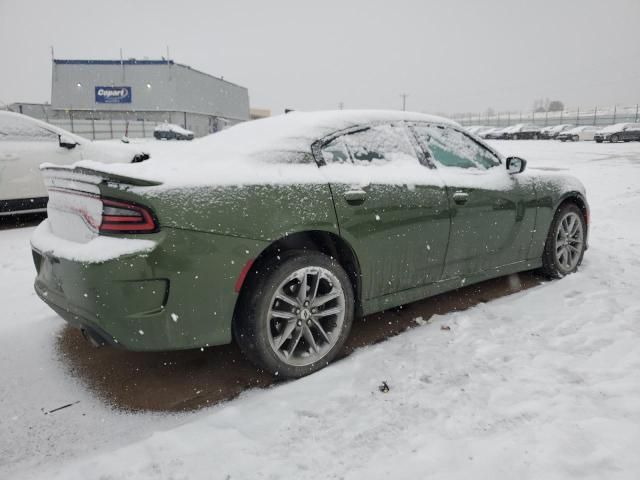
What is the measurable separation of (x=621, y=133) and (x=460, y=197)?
35.2m

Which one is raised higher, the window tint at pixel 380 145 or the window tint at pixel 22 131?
the window tint at pixel 22 131

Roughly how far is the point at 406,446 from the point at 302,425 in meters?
0.49

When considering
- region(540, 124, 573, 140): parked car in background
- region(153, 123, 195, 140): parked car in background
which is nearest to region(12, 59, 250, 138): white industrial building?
region(153, 123, 195, 140): parked car in background

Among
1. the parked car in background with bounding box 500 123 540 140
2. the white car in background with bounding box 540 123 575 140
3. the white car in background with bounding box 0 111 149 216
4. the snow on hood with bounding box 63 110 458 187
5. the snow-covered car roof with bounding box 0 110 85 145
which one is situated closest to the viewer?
the snow on hood with bounding box 63 110 458 187

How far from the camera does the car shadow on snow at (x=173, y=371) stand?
249 cm

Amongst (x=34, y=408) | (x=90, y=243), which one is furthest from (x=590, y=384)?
(x=34, y=408)

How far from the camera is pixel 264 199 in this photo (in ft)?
7.93

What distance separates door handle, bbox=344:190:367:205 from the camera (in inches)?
106

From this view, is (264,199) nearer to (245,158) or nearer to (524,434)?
(245,158)

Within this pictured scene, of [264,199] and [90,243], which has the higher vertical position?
[264,199]

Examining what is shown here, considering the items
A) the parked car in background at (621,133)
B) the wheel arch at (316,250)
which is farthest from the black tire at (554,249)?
the parked car in background at (621,133)

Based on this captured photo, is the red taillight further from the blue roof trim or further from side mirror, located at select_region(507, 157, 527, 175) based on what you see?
the blue roof trim

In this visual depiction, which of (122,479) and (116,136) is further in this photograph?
(116,136)

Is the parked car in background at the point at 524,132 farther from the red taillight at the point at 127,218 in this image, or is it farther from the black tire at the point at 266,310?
the red taillight at the point at 127,218
